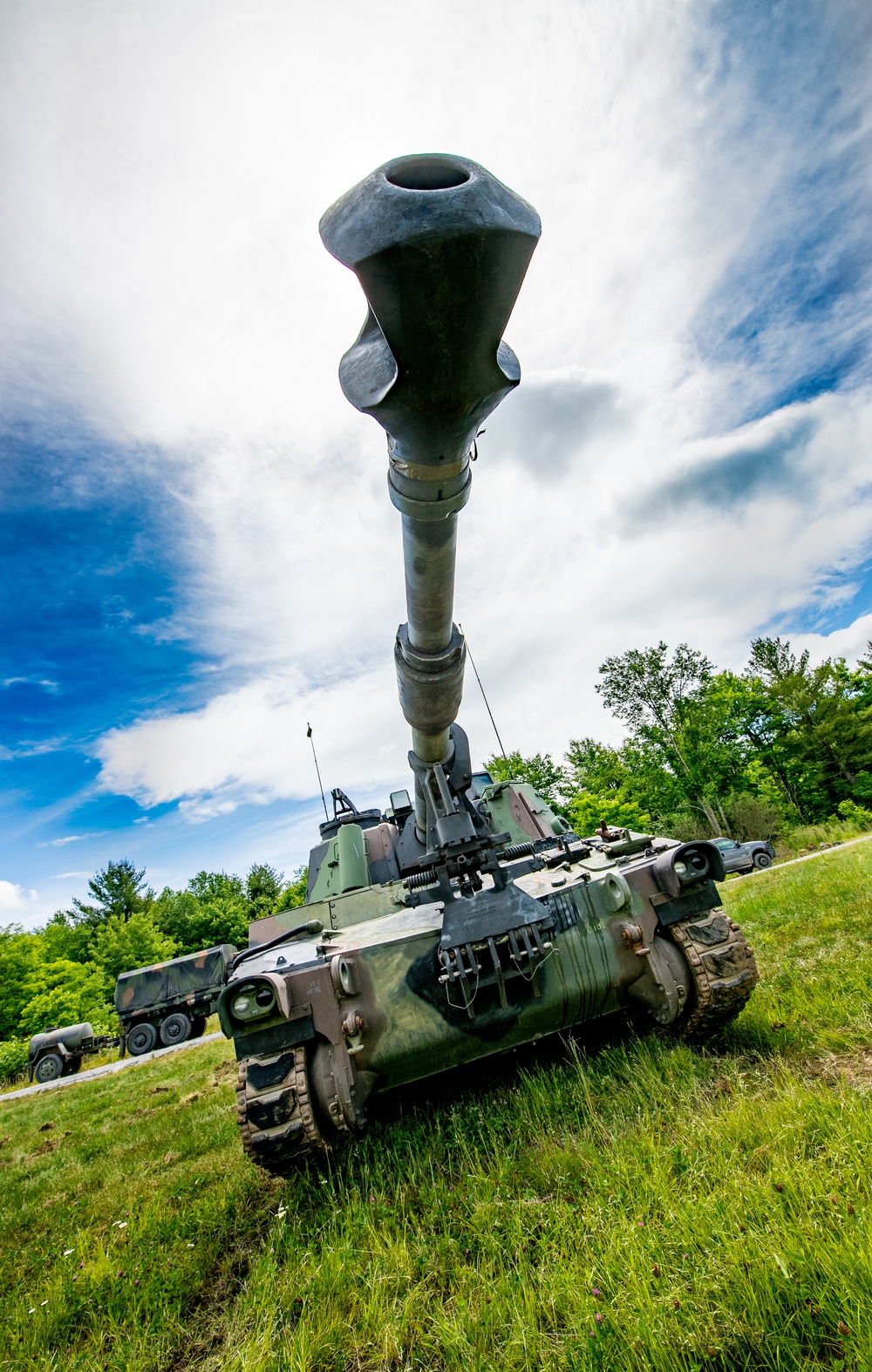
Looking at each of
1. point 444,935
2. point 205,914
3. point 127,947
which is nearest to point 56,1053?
point 444,935

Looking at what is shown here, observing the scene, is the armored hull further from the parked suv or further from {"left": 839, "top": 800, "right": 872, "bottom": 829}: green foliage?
{"left": 839, "top": 800, "right": 872, "bottom": 829}: green foliage

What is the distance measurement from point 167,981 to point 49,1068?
310cm

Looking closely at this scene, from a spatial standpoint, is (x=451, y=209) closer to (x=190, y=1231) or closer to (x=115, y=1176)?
(x=190, y=1231)

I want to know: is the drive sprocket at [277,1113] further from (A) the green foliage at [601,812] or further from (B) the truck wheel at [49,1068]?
(A) the green foliage at [601,812]

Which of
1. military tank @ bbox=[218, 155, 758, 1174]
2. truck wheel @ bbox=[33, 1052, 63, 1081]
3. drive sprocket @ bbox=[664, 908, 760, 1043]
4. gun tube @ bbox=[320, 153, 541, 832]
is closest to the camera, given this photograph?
gun tube @ bbox=[320, 153, 541, 832]

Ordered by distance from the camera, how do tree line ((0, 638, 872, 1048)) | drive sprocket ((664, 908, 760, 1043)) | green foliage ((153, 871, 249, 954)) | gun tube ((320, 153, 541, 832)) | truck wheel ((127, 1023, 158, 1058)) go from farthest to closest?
green foliage ((153, 871, 249, 954))
tree line ((0, 638, 872, 1048))
truck wheel ((127, 1023, 158, 1058))
drive sprocket ((664, 908, 760, 1043))
gun tube ((320, 153, 541, 832))

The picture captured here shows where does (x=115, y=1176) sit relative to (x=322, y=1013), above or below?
below

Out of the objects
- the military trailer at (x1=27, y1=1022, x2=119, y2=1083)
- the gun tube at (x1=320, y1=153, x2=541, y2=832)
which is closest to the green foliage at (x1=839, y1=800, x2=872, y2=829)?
the military trailer at (x1=27, y1=1022, x2=119, y2=1083)

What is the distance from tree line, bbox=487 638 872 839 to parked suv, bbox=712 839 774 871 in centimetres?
955

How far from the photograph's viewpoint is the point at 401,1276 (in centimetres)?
213

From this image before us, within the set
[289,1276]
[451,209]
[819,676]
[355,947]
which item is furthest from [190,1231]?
[819,676]

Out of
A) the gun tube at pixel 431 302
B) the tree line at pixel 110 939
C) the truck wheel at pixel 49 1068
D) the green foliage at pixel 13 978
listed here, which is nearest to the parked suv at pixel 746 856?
the tree line at pixel 110 939

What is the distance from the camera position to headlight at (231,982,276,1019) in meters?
2.92

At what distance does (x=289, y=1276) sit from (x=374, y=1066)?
94cm
